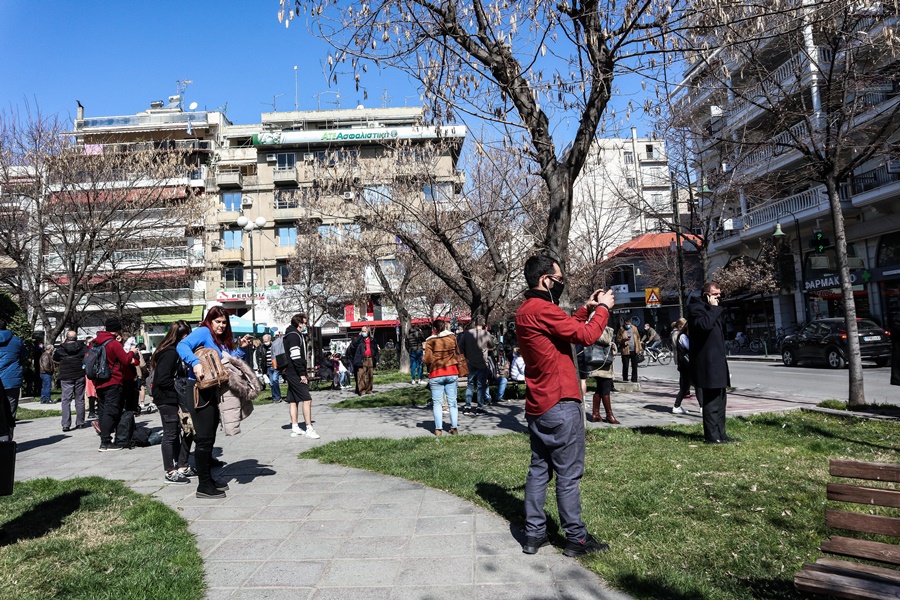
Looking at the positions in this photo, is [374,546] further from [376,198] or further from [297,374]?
[376,198]

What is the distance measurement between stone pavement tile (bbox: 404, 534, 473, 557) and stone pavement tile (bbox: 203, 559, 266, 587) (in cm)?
101

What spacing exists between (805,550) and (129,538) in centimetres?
455

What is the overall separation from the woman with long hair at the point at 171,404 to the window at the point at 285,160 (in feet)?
151

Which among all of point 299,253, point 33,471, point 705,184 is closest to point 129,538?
point 33,471

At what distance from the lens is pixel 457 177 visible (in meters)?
18.6

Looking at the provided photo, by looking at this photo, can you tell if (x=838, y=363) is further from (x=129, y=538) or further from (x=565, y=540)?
(x=129, y=538)

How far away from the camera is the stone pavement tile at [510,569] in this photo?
375 cm

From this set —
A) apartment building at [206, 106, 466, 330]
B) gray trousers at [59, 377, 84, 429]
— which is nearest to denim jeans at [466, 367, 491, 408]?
gray trousers at [59, 377, 84, 429]

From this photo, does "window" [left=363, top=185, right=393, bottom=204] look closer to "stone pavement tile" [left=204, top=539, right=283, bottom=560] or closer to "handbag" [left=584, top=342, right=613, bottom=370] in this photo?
"handbag" [left=584, top=342, right=613, bottom=370]

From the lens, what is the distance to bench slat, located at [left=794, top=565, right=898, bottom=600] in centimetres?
242

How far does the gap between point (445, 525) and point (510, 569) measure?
1.07 m

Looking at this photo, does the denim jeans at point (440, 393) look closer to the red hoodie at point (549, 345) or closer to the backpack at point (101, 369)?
the backpack at point (101, 369)

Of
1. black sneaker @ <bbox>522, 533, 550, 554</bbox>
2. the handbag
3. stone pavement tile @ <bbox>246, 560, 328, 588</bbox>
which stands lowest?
stone pavement tile @ <bbox>246, 560, 328, 588</bbox>

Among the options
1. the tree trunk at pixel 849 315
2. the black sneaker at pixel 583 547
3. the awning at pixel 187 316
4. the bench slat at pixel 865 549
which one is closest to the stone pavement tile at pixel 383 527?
the black sneaker at pixel 583 547
